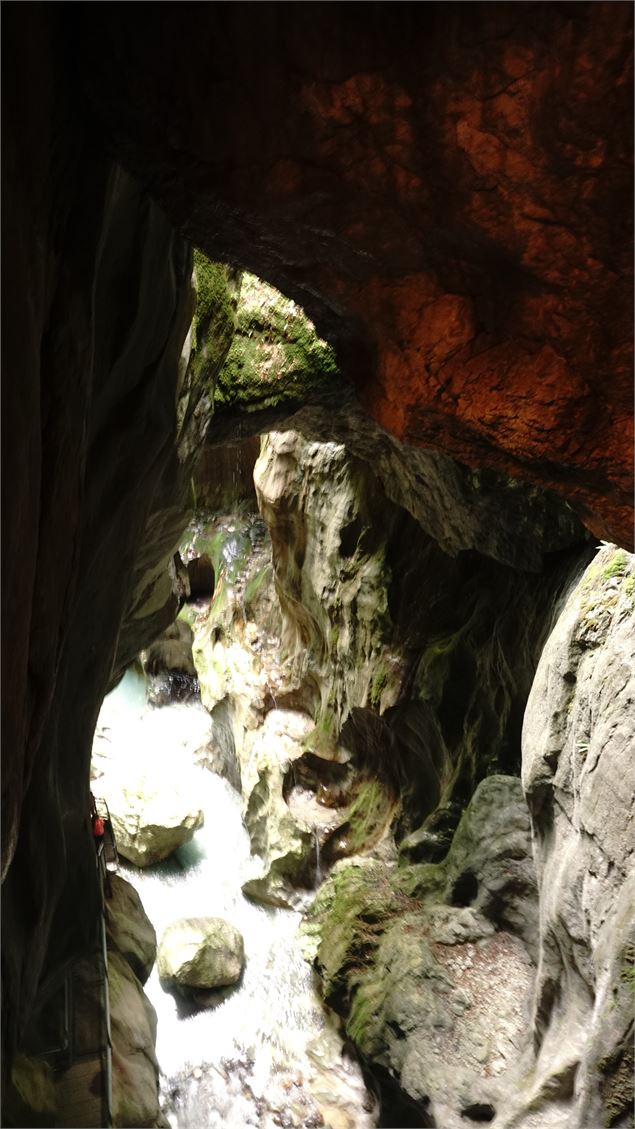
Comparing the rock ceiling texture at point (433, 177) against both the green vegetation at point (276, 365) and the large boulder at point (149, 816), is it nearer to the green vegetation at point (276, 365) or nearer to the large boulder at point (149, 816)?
the green vegetation at point (276, 365)

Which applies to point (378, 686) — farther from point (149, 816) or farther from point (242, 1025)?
point (242, 1025)

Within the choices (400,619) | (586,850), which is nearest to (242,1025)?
(400,619)

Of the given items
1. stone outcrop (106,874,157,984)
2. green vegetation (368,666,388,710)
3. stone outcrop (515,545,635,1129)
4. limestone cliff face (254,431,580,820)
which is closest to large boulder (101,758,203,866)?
limestone cliff face (254,431,580,820)

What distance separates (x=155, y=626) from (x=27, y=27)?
21.7ft

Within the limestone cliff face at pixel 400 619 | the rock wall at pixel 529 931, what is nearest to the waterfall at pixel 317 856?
the rock wall at pixel 529 931

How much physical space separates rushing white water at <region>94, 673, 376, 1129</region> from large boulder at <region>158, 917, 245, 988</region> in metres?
0.22

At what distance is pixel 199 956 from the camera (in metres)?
10.1

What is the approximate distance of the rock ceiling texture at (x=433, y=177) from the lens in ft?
7.66

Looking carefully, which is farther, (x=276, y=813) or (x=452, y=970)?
(x=276, y=813)

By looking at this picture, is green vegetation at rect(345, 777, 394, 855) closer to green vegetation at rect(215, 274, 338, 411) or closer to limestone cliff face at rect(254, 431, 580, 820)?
limestone cliff face at rect(254, 431, 580, 820)

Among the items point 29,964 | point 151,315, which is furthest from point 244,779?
point 151,315

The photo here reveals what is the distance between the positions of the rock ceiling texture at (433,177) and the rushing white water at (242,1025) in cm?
804

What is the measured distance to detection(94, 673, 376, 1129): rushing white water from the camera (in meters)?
8.82

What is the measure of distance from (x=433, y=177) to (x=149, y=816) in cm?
1092
